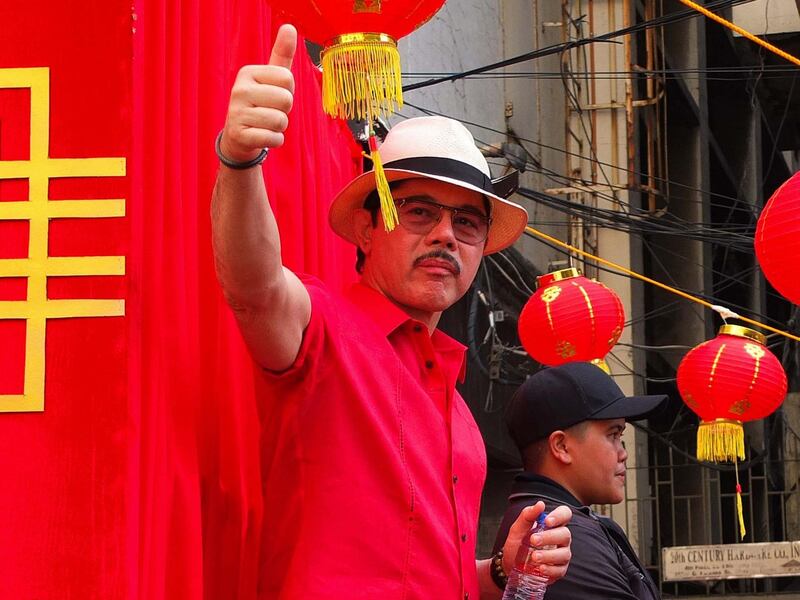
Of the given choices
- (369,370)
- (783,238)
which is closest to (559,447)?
(369,370)

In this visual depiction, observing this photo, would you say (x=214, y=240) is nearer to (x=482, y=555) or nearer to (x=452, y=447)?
(x=452, y=447)

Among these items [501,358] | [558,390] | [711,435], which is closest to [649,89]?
[501,358]

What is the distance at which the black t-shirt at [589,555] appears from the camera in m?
3.81

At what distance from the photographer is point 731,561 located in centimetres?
1223

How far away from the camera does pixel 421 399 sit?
9.70 ft

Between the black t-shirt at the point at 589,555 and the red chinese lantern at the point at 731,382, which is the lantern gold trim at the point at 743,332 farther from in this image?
the black t-shirt at the point at 589,555

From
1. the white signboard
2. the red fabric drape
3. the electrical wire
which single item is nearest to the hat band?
the red fabric drape

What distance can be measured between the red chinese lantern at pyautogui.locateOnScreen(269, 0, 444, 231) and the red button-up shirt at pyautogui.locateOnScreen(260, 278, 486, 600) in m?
0.32

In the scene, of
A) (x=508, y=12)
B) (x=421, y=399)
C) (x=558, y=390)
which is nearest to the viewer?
(x=421, y=399)

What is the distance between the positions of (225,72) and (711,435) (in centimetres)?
738

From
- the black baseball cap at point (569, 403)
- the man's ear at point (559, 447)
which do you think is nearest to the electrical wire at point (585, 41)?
the black baseball cap at point (569, 403)

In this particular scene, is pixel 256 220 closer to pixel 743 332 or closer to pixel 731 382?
pixel 731 382

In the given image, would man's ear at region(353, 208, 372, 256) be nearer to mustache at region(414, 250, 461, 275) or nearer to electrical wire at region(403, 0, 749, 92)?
mustache at region(414, 250, 461, 275)

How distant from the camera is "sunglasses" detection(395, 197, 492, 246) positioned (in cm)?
311
